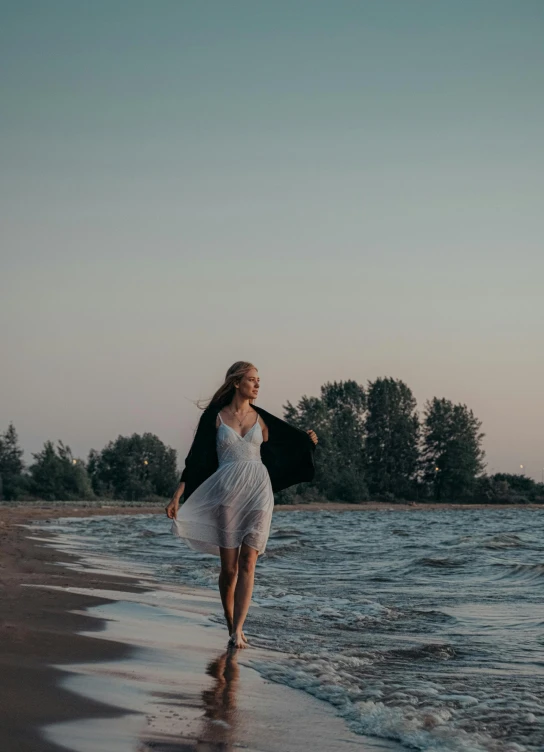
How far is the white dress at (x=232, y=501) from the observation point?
239 inches

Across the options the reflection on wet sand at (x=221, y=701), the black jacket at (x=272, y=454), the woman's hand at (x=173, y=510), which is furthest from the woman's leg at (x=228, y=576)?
the reflection on wet sand at (x=221, y=701)

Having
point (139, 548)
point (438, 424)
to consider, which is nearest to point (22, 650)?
point (139, 548)

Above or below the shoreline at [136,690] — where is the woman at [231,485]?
above

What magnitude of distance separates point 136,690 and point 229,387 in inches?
103

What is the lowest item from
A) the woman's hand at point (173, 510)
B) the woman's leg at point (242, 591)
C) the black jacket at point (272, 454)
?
the woman's leg at point (242, 591)

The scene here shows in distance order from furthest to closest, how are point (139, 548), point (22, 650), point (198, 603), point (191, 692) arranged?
point (139, 548) < point (198, 603) < point (22, 650) < point (191, 692)

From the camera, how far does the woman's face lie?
20.2 feet

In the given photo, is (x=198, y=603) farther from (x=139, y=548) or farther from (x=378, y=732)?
(x=139, y=548)

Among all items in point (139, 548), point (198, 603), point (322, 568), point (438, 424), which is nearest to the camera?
point (198, 603)

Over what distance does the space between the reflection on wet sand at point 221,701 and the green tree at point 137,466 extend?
66.7 m

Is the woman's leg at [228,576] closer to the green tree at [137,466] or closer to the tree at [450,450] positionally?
the green tree at [137,466]

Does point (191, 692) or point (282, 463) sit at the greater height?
point (282, 463)

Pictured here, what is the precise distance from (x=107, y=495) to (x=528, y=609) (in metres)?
60.2

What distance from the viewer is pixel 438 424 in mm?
96625
